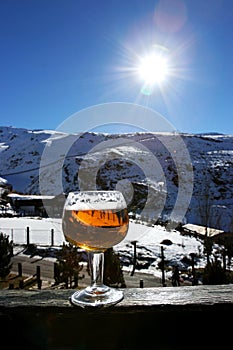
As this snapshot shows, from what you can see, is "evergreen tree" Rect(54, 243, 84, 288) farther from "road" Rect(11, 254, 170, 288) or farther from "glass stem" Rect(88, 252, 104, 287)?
"glass stem" Rect(88, 252, 104, 287)

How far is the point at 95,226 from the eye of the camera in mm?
1181

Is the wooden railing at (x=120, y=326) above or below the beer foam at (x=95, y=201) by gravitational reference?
below

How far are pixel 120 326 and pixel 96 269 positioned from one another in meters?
0.27

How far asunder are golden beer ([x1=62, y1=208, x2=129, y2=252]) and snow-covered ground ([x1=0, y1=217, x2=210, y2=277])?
50.2ft

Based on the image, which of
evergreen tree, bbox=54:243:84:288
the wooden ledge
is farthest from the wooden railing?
evergreen tree, bbox=54:243:84:288

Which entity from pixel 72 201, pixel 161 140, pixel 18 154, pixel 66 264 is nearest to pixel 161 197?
pixel 161 140

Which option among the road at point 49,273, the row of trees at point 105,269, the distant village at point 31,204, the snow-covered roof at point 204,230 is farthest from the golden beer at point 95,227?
Result: the distant village at point 31,204

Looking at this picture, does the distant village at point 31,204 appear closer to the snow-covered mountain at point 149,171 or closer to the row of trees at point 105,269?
the snow-covered mountain at point 149,171

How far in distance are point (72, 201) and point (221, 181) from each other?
70427 mm

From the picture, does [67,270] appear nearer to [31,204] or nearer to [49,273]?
[49,273]

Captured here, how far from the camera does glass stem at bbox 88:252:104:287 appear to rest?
117 cm

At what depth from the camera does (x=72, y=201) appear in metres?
1.26

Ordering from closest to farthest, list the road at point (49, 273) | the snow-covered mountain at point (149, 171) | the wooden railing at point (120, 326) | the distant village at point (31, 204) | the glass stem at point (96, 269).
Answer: the wooden railing at point (120, 326) → the glass stem at point (96, 269) → the road at point (49, 273) → the distant village at point (31, 204) → the snow-covered mountain at point (149, 171)

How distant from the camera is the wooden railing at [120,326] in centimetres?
92
